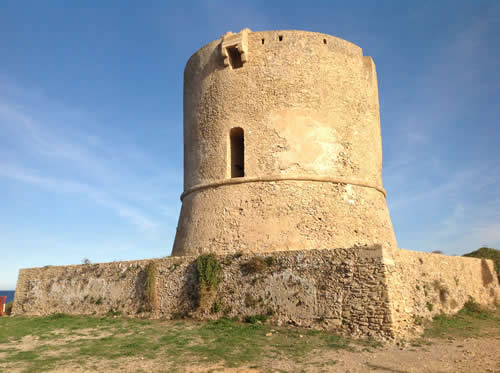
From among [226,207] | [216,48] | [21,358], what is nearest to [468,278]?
[226,207]

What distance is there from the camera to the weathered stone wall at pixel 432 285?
727 cm

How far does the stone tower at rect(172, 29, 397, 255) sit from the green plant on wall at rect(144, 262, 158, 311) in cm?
123

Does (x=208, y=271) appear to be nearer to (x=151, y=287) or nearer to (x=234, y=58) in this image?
(x=151, y=287)

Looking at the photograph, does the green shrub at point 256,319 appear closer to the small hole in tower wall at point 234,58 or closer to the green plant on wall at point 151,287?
the green plant on wall at point 151,287

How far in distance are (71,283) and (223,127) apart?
597cm

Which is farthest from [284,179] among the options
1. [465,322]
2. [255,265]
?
[465,322]

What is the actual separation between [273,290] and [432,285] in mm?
3800

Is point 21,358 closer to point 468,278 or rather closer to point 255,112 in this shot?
point 255,112

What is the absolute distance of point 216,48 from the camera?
1157 cm

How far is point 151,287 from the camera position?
376 inches

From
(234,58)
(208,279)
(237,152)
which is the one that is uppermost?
(234,58)

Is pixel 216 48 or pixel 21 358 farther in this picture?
pixel 216 48

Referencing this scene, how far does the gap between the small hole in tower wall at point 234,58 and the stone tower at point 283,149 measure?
0.09 ft

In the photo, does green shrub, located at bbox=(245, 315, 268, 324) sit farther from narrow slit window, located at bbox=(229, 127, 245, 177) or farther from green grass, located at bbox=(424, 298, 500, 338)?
narrow slit window, located at bbox=(229, 127, 245, 177)
